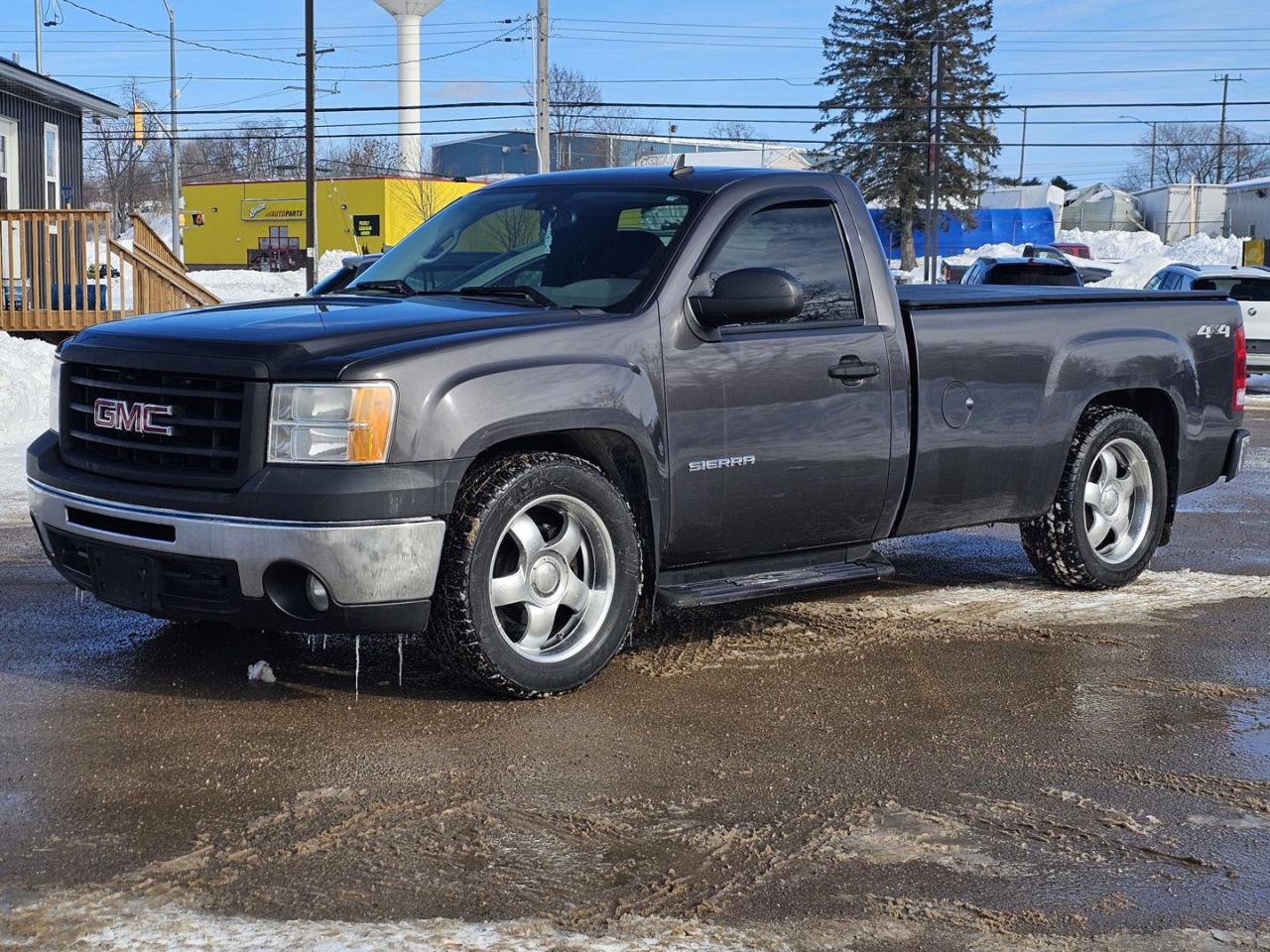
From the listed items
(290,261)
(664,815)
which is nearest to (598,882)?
(664,815)

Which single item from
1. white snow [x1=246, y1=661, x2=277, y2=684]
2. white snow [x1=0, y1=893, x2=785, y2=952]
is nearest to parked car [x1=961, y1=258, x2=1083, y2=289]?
white snow [x1=246, y1=661, x2=277, y2=684]

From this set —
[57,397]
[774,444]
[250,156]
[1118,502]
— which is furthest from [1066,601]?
[250,156]

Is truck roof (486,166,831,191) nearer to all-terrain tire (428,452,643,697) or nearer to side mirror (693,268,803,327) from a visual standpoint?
side mirror (693,268,803,327)

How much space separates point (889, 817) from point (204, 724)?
221cm

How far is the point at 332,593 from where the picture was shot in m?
4.82

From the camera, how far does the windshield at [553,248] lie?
580 centimetres

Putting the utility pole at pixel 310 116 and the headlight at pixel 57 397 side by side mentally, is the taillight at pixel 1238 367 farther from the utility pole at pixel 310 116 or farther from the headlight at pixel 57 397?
the utility pole at pixel 310 116

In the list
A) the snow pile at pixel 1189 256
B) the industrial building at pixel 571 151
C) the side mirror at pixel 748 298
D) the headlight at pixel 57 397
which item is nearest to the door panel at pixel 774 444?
Result: the side mirror at pixel 748 298

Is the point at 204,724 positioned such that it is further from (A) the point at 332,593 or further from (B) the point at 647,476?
(B) the point at 647,476

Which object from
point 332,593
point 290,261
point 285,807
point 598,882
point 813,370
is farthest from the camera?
point 290,261

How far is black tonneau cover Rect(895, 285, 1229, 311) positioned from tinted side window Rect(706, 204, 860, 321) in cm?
36

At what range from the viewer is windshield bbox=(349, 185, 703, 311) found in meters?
5.80

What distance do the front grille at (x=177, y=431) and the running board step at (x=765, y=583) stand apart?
64.4 inches

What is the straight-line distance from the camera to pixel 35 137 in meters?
25.1
